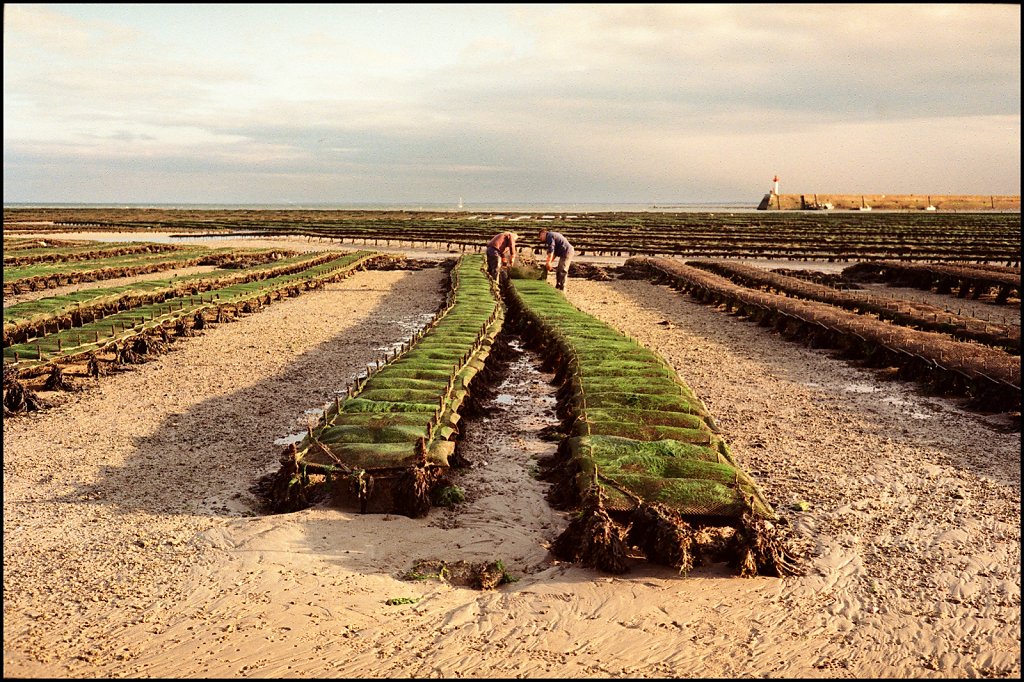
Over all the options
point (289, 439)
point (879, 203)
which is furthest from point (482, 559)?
point (879, 203)

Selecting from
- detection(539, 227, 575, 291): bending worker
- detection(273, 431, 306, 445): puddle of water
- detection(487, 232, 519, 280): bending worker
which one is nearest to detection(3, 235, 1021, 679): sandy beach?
detection(273, 431, 306, 445): puddle of water

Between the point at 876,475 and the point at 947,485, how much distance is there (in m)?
0.98

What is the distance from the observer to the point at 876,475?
39.6 feet

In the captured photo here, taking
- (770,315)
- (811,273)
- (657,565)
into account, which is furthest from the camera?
(811,273)

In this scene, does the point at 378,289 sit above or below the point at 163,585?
above

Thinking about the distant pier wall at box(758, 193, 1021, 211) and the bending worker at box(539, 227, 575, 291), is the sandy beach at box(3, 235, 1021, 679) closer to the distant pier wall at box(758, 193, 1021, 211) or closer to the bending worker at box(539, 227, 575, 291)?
the bending worker at box(539, 227, 575, 291)

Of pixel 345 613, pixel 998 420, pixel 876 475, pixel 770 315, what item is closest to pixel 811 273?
pixel 770 315

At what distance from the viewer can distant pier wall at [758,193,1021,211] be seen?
173 m

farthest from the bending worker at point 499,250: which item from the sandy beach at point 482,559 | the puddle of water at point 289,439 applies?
the puddle of water at point 289,439

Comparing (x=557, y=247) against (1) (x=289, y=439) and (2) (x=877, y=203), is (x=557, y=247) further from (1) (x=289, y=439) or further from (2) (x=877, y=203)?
(2) (x=877, y=203)

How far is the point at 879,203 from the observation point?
17475 centimetres

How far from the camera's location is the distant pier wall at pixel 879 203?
17275 centimetres

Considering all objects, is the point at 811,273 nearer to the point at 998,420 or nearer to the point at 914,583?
the point at 998,420

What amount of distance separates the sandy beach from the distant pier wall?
17210 cm
